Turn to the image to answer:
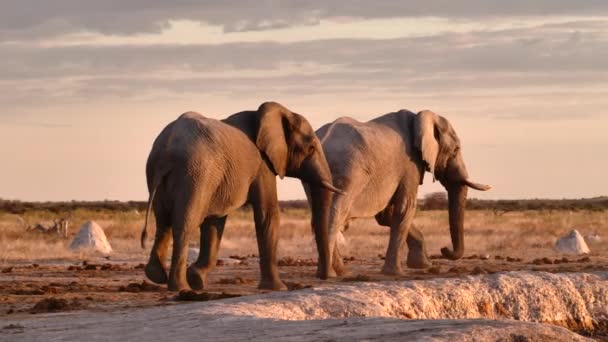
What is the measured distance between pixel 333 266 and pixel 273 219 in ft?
12.9

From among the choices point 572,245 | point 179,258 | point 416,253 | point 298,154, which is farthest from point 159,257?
point 572,245

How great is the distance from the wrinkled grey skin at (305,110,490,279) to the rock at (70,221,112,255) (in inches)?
350

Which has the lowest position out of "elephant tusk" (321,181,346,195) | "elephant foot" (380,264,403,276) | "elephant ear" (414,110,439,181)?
"elephant foot" (380,264,403,276)

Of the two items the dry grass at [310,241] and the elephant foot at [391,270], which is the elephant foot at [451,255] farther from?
the dry grass at [310,241]

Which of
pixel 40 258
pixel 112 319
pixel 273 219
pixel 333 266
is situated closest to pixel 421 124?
pixel 333 266

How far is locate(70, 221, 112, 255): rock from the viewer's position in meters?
34.7

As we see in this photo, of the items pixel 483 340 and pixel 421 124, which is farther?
pixel 421 124

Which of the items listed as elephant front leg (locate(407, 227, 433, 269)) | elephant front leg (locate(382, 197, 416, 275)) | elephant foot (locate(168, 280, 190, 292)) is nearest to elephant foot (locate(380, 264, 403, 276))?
elephant front leg (locate(382, 197, 416, 275))

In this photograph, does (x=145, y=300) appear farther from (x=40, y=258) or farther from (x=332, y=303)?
(x=40, y=258)

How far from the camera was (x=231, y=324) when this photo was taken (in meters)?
14.3

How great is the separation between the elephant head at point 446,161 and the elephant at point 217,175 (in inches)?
158

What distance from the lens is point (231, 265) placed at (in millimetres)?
30594

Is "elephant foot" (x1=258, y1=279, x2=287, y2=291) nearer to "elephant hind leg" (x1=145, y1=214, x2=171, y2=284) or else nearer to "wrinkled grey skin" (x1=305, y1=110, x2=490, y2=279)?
"elephant hind leg" (x1=145, y1=214, x2=171, y2=284)

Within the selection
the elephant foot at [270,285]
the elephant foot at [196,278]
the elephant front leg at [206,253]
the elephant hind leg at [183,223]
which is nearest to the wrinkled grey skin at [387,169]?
the elephant foot at [270,285]
